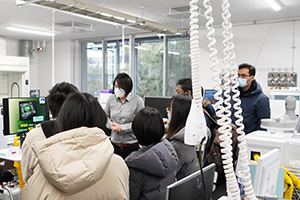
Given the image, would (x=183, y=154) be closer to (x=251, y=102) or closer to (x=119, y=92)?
(x=251, y=102)

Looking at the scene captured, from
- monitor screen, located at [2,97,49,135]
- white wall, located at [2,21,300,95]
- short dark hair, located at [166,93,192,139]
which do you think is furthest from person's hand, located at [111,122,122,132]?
white wall, located at [2,21,300,95]

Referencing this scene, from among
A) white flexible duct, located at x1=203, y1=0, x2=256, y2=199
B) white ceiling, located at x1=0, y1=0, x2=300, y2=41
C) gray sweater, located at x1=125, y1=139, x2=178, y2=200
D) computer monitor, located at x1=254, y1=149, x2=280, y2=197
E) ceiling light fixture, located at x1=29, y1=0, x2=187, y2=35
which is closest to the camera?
white flexible duct, located at x1=203, y1=0, x2=256, y2=199

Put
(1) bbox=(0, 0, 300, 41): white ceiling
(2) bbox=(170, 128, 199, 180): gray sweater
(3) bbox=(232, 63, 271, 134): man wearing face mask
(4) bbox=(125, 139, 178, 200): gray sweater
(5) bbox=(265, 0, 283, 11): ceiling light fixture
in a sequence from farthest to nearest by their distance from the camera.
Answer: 1. (1) bbox=(0, 0, 300, 41): white ceiling
2. (5) bbox=(265, 0, 283, 11): ceiling light fixture
3. (3) bbox=(232, 63, 271, 134): man wearing face mask
4. (2) bbox=(170, 128, 199, 180): gray sweater
5. (4) bbox=(125, 139, 178, 200): gray sweater

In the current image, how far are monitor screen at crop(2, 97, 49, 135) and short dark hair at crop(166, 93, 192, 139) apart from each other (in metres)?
1.59

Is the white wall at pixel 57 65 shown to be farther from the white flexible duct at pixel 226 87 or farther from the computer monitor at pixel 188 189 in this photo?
the white flexible duct at pixel 226 87

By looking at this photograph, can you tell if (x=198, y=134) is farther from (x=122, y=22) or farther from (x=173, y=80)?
(x=173, y=80)

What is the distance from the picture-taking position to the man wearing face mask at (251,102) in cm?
301

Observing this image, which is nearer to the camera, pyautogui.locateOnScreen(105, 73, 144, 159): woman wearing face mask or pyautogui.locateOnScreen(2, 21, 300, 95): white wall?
pyautogui.locateOnScreen(105, 73, 144, 159): woman wearing face mask

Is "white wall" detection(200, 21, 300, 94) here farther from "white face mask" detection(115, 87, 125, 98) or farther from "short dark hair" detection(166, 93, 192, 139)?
"short dark hair" detection(166, 93, 192, 139)

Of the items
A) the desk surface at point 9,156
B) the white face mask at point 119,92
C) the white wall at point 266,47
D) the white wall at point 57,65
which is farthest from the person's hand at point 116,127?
the white wall at point 57,65

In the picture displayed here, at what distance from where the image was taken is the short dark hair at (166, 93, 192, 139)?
217 centimetres

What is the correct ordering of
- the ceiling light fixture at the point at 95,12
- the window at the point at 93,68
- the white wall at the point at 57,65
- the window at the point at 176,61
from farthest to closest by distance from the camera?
the white wall at the point at 57,65, the window at the point at 93,68, the window at the point at 176,61, the ceiling light fixture at the point at 95,12

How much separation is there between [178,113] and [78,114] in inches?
36.4

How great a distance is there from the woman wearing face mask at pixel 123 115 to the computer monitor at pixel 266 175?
1.86 m
